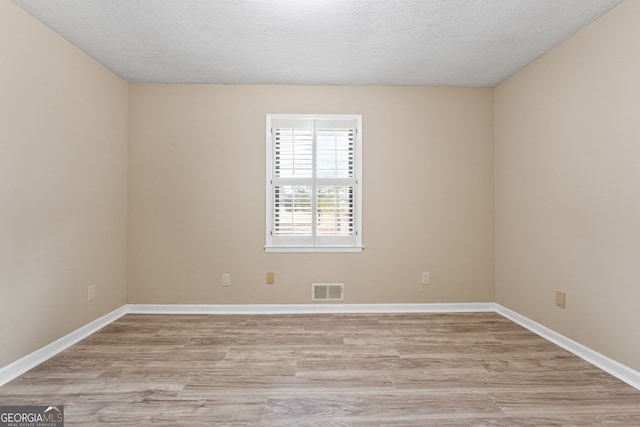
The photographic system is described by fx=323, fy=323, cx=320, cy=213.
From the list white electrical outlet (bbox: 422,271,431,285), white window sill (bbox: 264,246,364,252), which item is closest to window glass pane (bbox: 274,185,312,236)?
white window sill (bbox: 264,246,364,252)

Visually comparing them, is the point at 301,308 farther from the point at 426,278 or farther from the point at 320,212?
the point at 426,278

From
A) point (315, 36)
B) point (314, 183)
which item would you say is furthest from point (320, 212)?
point (315, 36)

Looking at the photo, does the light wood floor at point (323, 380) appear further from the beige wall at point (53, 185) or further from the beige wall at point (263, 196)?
the beige wall at point (263, 196)

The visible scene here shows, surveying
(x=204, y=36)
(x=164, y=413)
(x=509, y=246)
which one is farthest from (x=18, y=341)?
(x=509, y=246)

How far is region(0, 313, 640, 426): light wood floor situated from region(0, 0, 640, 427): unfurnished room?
0.06 ft

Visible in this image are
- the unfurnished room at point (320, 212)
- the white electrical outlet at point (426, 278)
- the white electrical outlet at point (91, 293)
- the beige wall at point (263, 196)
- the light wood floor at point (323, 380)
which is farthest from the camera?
the white electrical outlet at point (426, 278)

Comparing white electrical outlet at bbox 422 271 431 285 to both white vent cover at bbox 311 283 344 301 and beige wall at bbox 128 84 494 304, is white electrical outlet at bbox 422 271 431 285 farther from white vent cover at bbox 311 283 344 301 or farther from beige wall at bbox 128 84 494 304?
white vent cover at bbox 311 283 344 301

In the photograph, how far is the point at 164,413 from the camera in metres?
1.81

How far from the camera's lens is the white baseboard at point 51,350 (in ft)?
7.08

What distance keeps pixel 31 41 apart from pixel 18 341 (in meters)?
2.14

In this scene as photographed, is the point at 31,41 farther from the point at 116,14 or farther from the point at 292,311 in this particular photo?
the point at 292,311

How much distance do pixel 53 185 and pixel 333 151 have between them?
2545mm

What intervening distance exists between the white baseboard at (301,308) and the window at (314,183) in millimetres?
636

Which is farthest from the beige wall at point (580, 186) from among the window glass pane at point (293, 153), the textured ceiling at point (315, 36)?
the window glass pane at point (293, 153)
